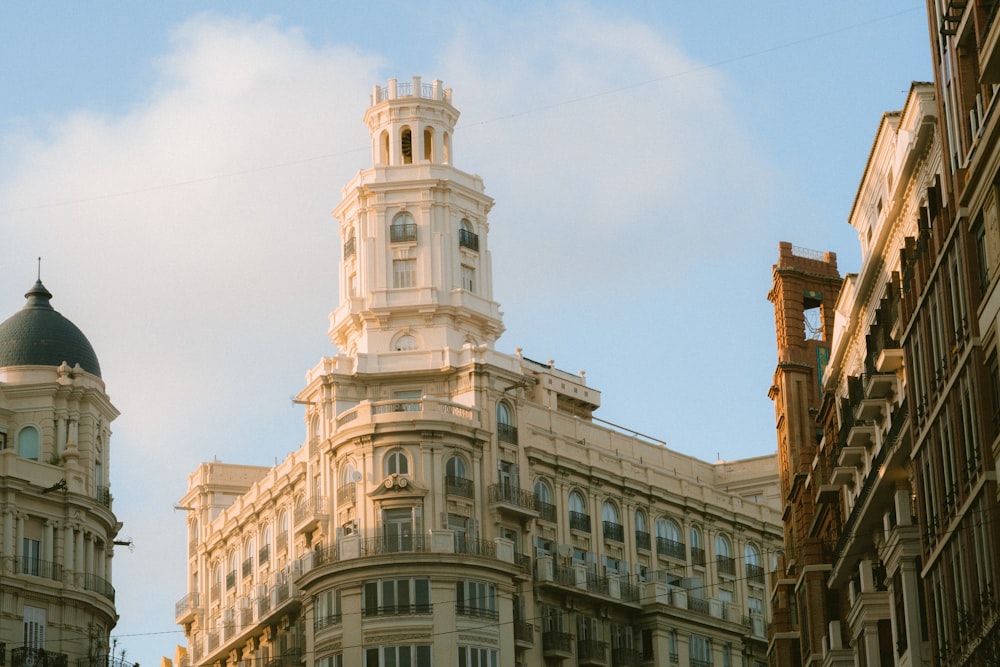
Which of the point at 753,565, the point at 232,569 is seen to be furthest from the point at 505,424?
the point at 232,569

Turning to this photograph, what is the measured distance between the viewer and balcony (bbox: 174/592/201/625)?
119m

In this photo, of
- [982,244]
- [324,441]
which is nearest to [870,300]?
[982,244]

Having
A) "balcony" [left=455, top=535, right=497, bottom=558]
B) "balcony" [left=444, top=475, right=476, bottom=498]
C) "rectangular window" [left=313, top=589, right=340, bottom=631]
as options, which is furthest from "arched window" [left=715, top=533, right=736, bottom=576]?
"rectangular window" [left=313, top=589, right=340, bottom=631]

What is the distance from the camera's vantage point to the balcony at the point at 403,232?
352 ft

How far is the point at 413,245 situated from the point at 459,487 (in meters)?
14.5

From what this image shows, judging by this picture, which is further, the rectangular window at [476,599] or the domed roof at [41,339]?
the rectangular window at [476,599]

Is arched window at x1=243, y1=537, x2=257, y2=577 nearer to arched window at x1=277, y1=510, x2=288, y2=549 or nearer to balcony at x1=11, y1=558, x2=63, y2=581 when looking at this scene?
arched window at x1=277, y1=510, x2=288, y2=549

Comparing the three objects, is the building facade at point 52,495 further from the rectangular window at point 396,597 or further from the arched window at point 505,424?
the arched window at point 505,424

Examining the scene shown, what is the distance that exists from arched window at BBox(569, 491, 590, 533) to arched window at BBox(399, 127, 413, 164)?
19258mm

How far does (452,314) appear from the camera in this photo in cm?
10569

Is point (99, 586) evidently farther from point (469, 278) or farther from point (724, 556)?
point (724, 556)

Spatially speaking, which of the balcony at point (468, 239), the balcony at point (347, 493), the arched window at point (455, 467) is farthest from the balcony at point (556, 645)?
the balcony at point (468, 239)

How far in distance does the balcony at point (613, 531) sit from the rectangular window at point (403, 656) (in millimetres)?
16834

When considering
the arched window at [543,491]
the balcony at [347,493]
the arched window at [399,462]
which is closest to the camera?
the arched window at [399,462]
